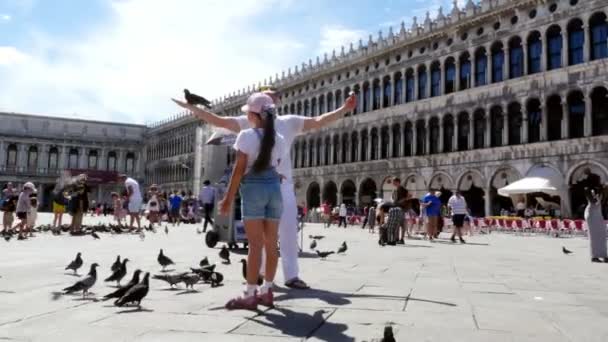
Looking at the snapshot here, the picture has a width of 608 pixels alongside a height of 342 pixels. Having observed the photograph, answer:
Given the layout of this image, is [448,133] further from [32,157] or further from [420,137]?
[32,157]

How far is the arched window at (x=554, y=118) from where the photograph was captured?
26125 millimetres

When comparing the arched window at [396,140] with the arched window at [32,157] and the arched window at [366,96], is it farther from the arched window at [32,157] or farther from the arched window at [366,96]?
the arched window at [32,157]

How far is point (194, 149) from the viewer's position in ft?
193

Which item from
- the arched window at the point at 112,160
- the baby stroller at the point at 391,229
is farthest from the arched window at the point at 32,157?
the baby stroller at the point at 391,229

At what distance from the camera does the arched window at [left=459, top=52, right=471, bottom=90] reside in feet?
100

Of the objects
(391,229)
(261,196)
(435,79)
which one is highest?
(435,79)

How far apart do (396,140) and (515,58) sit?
9.12 meters

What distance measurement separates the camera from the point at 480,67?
30094mm

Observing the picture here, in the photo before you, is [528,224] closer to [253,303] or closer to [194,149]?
[253,303]

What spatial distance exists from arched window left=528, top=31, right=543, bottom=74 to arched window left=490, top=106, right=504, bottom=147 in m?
2.54

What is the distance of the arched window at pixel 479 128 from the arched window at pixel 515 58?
2.54 metres

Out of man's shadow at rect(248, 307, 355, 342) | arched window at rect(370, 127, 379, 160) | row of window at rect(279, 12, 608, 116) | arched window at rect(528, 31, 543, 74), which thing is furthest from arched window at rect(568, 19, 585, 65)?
man's shadow at rect(248, 307, 355, 342)

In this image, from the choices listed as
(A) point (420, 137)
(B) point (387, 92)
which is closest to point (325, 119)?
(A) point (420, 137)

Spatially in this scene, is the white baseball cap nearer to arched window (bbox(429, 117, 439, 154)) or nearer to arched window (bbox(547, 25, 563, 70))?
arched window (bbox(547, 25, 563, 70))
